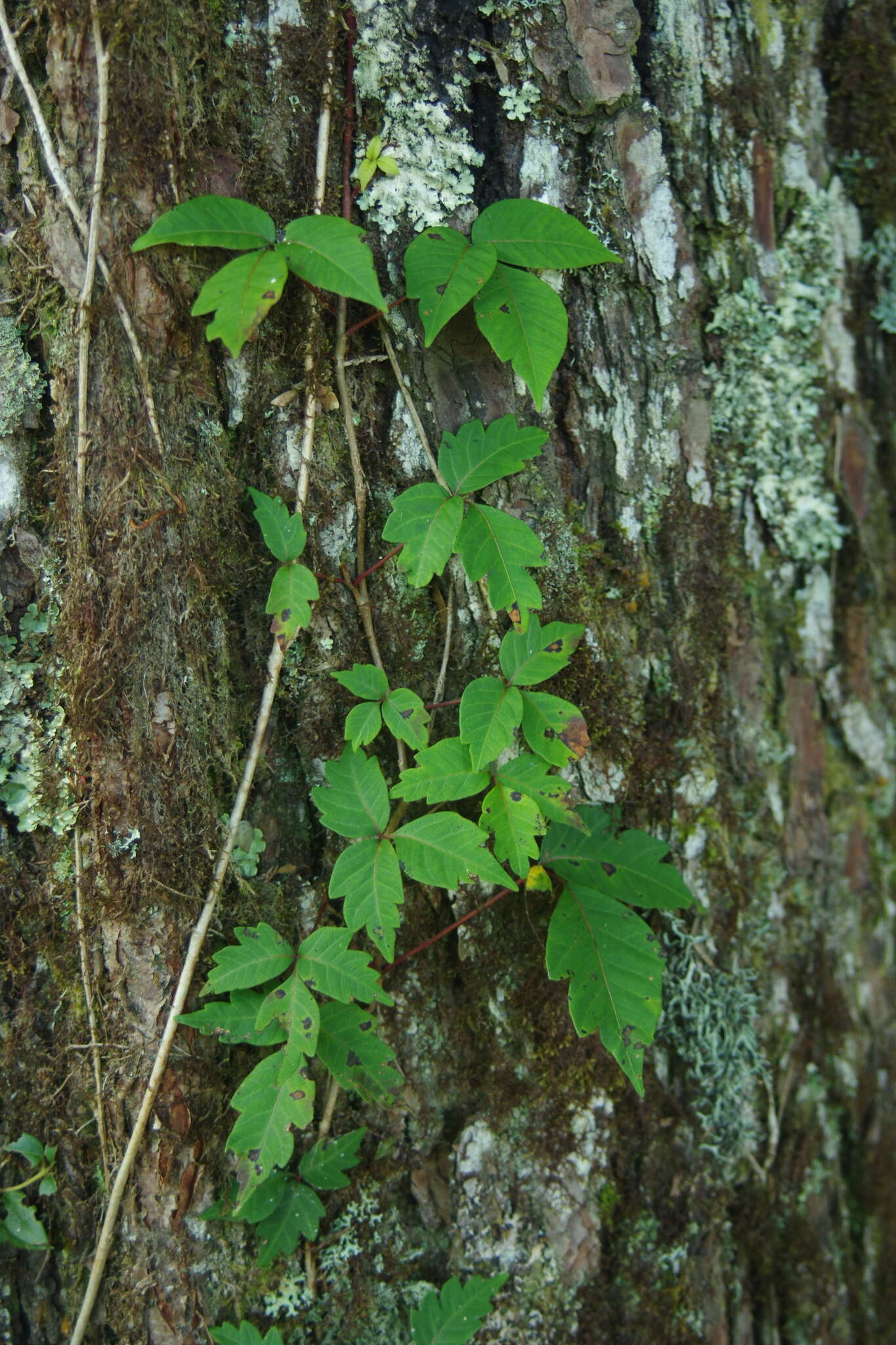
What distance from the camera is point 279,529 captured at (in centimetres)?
135

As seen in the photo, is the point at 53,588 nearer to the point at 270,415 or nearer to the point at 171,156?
the point at 270,415

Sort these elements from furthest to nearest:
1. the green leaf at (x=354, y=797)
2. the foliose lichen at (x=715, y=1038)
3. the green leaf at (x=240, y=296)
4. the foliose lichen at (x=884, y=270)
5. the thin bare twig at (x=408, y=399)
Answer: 1. the foliose lichen at (x=884, y=270)
2. the foliose lichen at (x=715, y=1038)
3. the thin bare twig at (x=408, y=399)
4. the green leaf at (x=354, y=797)
5. the green leaf at (x=240, y=296)

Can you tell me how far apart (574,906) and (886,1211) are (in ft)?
4.05

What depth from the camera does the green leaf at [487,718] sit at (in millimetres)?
1335

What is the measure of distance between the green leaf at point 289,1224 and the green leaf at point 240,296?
1328 mm

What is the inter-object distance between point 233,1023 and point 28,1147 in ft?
1.48

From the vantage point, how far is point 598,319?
5.08 ft

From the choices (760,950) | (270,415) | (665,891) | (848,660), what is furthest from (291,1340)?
(848,660)

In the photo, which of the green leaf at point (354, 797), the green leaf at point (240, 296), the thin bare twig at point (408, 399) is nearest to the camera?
the green leaf at point (240, 296)

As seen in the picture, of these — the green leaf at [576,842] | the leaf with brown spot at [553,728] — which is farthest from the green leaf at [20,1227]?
the leaf with brown spot at [553,728]

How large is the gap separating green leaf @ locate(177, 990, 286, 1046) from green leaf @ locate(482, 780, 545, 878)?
444 millimetres

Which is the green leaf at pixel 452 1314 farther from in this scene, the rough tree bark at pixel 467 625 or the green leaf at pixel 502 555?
the green leaf at pixel 502 555

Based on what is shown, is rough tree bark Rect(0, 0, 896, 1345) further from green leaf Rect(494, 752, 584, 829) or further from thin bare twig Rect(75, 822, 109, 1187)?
green leaf Rect(494, 752, 584, 829)

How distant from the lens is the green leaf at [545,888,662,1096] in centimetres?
136
